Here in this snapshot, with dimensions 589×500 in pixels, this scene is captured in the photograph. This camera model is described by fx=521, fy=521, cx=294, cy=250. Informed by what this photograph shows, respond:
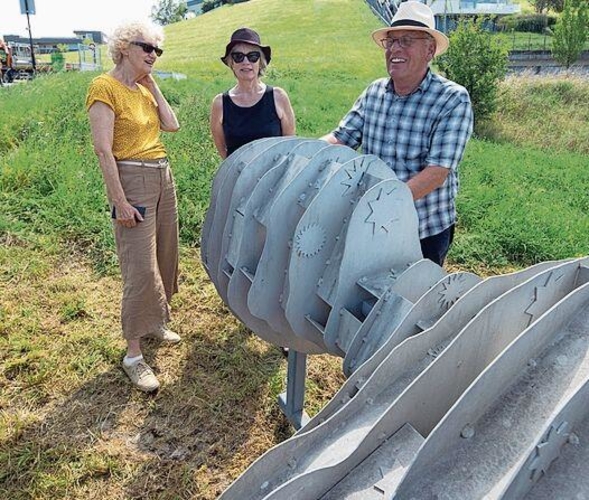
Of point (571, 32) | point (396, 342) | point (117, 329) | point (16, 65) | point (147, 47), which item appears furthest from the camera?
point (571, 32)

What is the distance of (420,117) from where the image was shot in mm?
2572

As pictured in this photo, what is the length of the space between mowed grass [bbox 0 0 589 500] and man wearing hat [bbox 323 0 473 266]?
148cm

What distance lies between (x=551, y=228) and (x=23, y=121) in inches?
297

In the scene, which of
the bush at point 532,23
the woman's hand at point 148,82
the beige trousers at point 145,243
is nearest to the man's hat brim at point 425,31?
the woman's hand at point 148,82

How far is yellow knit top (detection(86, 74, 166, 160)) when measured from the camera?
2762mm

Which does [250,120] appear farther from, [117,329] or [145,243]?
[117,329]

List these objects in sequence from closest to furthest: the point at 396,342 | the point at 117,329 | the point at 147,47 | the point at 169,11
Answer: the point at 396,342
the point at 147,47
the point at 117,329
the point at 169,11

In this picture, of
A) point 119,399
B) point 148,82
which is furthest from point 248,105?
point 119,399

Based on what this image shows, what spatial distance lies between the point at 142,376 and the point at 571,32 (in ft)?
112

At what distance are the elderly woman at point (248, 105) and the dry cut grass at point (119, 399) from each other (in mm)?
1462

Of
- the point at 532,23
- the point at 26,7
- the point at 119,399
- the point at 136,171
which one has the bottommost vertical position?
the point at 119,399

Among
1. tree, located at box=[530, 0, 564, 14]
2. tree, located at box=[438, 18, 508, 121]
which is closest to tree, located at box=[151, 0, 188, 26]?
tree, located at box=[530, 0, 564, 14]

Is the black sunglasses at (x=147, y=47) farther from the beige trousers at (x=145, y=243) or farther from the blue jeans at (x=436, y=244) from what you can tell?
the blue jeans at (x=436, y=244)

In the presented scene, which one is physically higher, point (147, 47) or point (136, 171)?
point (147, 47)
